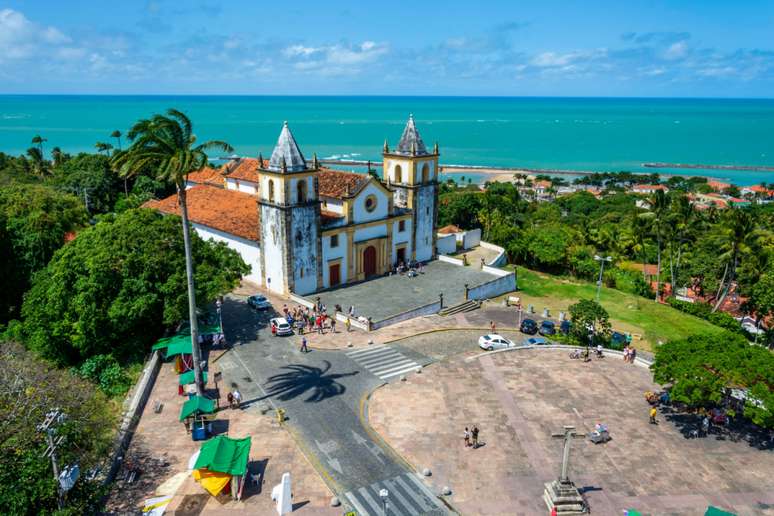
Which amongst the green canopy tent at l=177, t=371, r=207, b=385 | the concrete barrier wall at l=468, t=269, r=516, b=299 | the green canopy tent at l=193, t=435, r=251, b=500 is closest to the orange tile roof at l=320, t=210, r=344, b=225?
the concrete barrier wall at l=468, t=269, r=516, b=299

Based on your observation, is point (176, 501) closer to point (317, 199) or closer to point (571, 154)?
point (317, 199)

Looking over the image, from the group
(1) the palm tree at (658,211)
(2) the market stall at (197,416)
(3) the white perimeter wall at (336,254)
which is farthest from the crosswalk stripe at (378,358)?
(1) the palm tree at (658,211)

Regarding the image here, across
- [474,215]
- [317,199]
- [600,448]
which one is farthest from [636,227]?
[600,448]

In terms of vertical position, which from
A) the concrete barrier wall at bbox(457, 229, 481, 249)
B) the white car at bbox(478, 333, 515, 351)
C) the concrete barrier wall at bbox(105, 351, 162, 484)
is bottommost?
the white car at bbox(478, 333, 515, 351)

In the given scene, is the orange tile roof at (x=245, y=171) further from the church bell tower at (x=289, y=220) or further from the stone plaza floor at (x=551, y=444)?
the stone plaza floor at (x=551, y=444)

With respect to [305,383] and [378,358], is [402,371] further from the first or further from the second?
[305,383]

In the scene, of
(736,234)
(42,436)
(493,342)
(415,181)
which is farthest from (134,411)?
(736,234)

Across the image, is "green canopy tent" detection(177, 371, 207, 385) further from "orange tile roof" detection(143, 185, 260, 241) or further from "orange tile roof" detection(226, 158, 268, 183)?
"orange tile roof" detection(226, 158, 268, 183)
